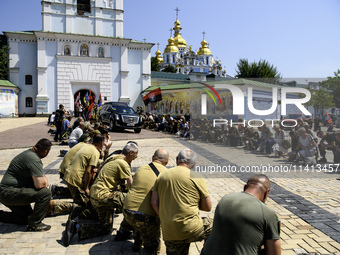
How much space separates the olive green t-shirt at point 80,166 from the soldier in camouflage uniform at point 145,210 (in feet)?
5.80

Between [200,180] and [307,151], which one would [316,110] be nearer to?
[307,151]

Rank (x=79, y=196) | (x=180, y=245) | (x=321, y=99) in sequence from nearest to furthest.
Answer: (x=180, y=245) < (x=321, y=99) < (x=79, y=196)

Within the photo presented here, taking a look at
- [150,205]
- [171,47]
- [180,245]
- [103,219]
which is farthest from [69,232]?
[171,47]

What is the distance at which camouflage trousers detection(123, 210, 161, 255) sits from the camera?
4.02 m

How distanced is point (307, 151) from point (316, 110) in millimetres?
578

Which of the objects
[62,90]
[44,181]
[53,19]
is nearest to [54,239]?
[44,181]

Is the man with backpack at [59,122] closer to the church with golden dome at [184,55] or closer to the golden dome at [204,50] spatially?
the church with golden dome at [184,55]

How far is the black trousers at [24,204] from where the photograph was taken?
4988mm

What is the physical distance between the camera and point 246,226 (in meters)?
2.68

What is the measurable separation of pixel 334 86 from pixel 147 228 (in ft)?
9.46

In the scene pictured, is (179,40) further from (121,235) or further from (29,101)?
(121,235)

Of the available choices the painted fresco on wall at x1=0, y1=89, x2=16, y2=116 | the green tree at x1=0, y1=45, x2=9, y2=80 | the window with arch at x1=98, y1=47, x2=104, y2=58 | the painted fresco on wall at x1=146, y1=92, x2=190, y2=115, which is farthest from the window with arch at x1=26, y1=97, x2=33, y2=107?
the painted fresco on wall at x1=146, y1=92, x2=190, y2=115

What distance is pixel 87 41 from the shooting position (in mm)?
40156

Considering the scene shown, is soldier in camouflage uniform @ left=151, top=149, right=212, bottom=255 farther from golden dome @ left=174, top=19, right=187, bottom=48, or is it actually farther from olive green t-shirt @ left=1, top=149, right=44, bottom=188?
golden dome @ left=174, top=19, right=187, bottom=48
